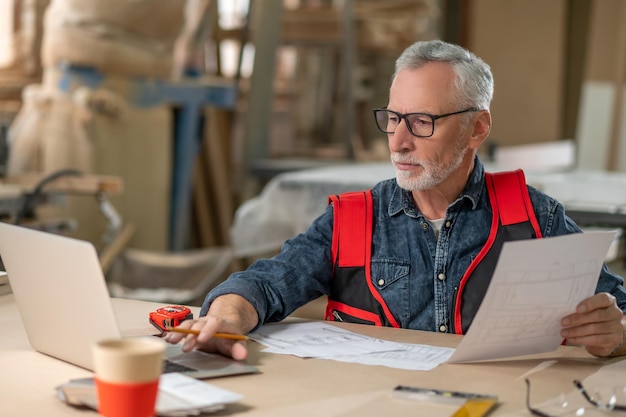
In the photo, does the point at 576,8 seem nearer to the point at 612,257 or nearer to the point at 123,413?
the point at 612,257

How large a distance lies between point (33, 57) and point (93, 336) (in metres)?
5.05

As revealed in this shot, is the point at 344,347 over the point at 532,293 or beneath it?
beneath

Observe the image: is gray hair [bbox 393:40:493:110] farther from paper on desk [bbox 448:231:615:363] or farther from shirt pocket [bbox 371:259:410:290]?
paper on desk [bbox 448:231:615:363]

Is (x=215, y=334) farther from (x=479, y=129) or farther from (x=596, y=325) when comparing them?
(x=479, y=129)

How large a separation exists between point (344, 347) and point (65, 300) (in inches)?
22.9

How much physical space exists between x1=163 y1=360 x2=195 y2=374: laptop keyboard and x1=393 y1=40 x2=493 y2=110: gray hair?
96cm

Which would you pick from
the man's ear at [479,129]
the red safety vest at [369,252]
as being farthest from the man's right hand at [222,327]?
the man's ear at [479,129]

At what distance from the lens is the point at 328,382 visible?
1.62 metres

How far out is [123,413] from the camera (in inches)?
49.1

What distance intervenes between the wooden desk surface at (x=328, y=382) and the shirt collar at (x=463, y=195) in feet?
1.59

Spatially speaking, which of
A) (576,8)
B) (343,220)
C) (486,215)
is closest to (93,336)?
(343,220)

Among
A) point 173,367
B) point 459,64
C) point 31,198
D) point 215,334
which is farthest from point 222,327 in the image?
point 31,198

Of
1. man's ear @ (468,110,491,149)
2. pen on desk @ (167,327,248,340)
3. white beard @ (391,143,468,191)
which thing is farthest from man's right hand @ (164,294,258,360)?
man's ear @ (468,110,491,149)

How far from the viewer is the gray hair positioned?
88.4 inches
